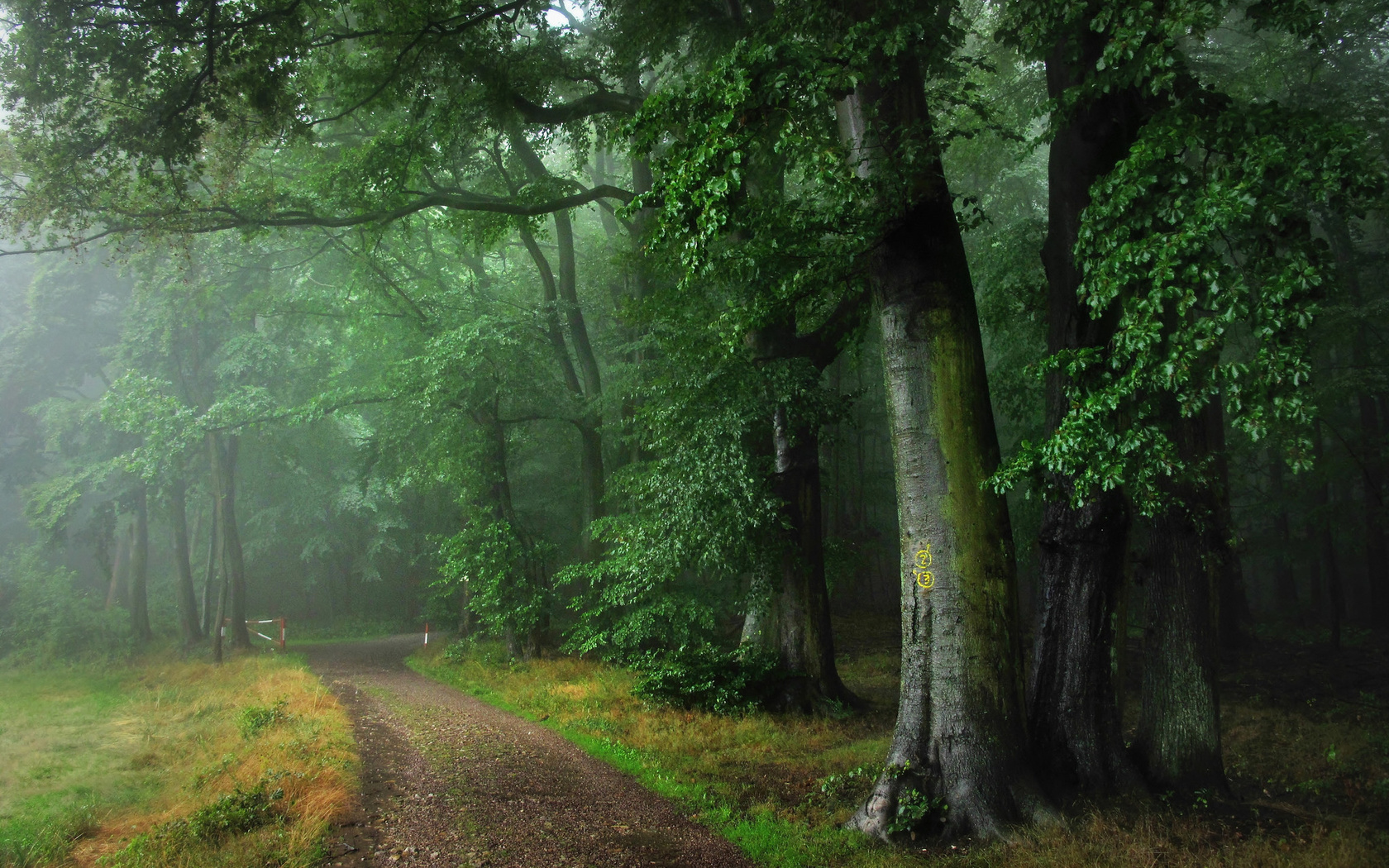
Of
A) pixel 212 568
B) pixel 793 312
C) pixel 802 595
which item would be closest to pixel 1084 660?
pixel 793 312

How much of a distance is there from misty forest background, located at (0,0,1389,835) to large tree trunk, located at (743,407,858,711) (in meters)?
0.07

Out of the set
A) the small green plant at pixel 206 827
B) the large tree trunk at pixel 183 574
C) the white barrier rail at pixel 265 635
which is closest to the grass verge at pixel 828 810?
the small green plant at pixel 206 827

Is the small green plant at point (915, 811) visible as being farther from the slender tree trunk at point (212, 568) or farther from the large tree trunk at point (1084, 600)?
the slender tree trunk at point (212, 568)

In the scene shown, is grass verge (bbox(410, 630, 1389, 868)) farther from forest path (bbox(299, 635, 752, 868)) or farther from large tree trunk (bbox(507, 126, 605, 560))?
large tree trunk (bbox(507, 126, 605, 560))

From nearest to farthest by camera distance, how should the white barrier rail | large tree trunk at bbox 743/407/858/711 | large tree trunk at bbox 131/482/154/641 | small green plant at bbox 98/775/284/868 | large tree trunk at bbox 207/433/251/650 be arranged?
small green plant at bbox 98/775/284/868, large tree trunk at bbox 743/407/858/711, the white barrier rail, large tree trunk at bbox 207/433/251/650, large tree trunk at bbox 131/482/154/641

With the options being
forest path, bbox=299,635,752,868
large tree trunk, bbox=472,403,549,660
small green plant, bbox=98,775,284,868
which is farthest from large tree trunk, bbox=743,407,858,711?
large tree trunk, bbox=472,403,549,660

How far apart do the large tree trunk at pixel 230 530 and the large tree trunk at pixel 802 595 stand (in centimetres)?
1810

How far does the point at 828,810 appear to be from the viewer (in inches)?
283

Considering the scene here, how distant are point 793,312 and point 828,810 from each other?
16.4 ft

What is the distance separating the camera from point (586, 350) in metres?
18.5

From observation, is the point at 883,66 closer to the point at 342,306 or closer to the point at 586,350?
the point at 586,350

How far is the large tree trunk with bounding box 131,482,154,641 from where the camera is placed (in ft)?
83.5

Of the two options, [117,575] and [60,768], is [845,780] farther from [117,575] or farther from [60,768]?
[117,575]

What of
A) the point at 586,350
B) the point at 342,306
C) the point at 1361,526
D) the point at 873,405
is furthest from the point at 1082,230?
the point at 342,306
